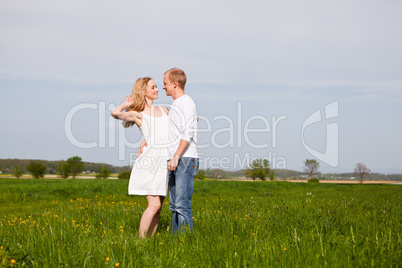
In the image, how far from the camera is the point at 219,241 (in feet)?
12.7

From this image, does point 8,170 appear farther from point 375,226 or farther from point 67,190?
point 375,226

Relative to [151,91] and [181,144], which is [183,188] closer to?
[181,144]

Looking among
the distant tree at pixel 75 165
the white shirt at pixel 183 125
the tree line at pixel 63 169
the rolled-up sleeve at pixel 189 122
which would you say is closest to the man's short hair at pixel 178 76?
the white shirt at pixel 183 125

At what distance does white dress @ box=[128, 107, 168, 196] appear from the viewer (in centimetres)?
494

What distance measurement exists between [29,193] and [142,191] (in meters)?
13.0

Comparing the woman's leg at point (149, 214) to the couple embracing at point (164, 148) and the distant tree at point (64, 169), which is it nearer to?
the couple embracing at point (164, 148)

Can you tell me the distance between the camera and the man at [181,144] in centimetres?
468

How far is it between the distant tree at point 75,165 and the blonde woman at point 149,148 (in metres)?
95.3

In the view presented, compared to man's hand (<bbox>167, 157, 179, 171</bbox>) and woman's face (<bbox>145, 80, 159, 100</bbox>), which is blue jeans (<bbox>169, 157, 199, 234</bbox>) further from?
woman's face (<bbox>145, 80, 159, 100</bbox>)

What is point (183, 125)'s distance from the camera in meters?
4.71

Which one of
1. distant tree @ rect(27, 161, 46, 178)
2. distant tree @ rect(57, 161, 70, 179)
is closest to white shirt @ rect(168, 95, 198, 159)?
distant tree @ rect(27, 161, 46, 178)

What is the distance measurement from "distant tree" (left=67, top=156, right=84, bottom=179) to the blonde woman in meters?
95.3

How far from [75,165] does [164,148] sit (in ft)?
319

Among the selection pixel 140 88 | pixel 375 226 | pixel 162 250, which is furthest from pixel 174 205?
pixel 375 226
